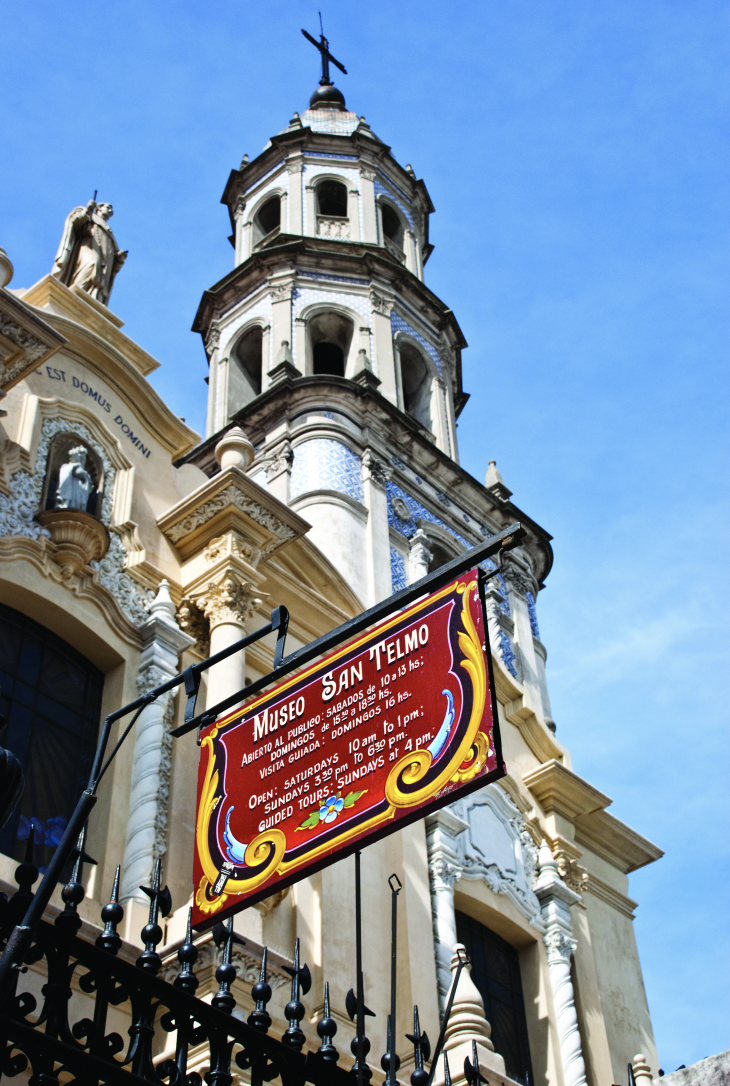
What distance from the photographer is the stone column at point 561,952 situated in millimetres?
15566

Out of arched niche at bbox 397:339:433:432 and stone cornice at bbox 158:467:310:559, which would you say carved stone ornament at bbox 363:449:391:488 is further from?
stone cornice at bbox 158:467:310:559

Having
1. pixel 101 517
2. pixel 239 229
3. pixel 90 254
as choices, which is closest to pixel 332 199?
pixel 239 229

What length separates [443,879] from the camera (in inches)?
598

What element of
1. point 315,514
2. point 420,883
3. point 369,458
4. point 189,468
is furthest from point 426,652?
point 369,458

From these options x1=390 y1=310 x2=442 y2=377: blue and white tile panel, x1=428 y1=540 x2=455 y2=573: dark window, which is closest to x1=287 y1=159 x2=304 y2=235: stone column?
x1=390 y1=310 x2=442 y2=377: blue and white tile panel

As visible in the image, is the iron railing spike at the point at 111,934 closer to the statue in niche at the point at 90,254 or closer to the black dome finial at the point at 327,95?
the statue in niche at the point at 90,254

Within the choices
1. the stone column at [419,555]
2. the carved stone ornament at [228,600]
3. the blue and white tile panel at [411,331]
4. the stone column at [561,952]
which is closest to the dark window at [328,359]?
the blue and white tile panel at [411,331]

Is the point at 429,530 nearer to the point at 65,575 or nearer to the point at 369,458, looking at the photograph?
the point at 369,458

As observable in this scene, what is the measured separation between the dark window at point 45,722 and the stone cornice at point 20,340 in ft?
7.34

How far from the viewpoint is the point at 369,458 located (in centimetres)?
2205

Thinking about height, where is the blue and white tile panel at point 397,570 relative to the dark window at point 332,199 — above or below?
below

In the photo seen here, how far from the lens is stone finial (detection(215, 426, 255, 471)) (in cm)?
1482

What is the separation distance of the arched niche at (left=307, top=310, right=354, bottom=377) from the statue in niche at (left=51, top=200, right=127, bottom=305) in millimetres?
8124

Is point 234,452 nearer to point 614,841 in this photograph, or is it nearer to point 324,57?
point 614,841
